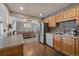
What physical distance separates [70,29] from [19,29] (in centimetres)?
758

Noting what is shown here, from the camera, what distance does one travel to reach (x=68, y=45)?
347 centimetres

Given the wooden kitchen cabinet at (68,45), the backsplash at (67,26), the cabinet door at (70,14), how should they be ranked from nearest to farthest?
the wooden kitchen cabinet at (68,45) → the cabinet door at (70,14) → the backsplash at (67,26)

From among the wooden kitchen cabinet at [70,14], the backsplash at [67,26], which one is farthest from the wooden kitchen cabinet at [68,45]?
the wooden kitchen cabinet at [70,14]

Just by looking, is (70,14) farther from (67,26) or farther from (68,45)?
(68,45)

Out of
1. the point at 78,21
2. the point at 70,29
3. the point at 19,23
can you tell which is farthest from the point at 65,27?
the point at 19,23


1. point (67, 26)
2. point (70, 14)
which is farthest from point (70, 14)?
point (67, 26)

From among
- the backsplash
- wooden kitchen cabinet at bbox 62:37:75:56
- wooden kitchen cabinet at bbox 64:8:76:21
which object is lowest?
wooden kitchen cabinet at bbox 62:37:75:56

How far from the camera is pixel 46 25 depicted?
6387mm

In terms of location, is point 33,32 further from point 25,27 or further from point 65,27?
point 65,27

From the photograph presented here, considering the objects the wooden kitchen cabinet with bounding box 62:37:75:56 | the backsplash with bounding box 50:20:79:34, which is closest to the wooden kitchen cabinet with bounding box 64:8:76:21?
the backsplash with bounding box 50:20:79:34

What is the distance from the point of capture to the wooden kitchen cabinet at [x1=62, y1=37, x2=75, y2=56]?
127 inches

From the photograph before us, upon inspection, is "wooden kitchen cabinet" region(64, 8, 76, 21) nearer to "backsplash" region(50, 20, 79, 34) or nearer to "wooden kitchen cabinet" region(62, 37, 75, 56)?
"backsplash" region(50, 20, 79, 34)

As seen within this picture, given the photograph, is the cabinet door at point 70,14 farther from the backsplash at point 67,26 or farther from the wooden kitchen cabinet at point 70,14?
the backsplash at point 67,26

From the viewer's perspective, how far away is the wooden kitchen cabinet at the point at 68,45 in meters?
3.22
